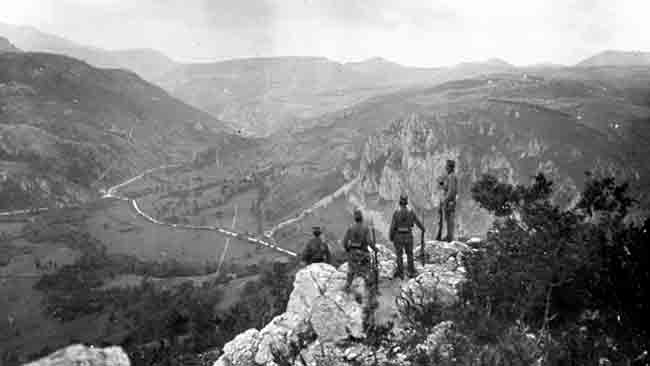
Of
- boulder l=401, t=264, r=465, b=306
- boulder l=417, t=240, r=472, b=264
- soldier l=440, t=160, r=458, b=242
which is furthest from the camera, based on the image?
soldier l=440, t=160, r=458, b=242

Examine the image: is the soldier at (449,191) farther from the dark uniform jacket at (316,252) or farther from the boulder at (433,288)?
the dark uniform jacket at (316,252)

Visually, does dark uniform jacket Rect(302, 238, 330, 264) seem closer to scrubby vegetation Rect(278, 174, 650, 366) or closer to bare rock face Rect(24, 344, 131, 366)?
scrubby vegetation Rect(278, 174, 650, 366)

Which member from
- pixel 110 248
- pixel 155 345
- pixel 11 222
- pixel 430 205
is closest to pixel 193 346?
pixel 155 345

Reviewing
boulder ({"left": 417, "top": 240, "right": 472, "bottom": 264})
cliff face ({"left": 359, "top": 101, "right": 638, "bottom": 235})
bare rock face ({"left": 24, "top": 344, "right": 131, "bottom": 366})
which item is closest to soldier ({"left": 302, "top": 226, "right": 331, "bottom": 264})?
boulder ({"left": 417, "top": 240, "right": 472, "bottom": 264})

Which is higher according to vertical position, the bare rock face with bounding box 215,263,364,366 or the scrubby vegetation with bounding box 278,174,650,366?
the scrubby vegetation with bounding box 278,174,650,366

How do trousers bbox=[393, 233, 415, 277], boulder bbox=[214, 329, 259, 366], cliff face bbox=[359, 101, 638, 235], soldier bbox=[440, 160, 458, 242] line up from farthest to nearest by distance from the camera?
cliff face bbox=[359, 101, 638, 235] < soldier bbox=[440, 160, 458, 242] < boulder bbox=[214, 329, 259, 366] < trousers bbox=[393, 233, 415, 277]

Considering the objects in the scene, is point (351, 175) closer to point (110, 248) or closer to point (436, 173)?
point (436, 173)

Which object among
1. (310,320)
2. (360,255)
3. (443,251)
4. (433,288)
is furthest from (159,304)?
(433,288)

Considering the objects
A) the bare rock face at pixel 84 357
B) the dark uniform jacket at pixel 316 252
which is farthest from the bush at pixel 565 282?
the bare rock face at pixel 84 357
